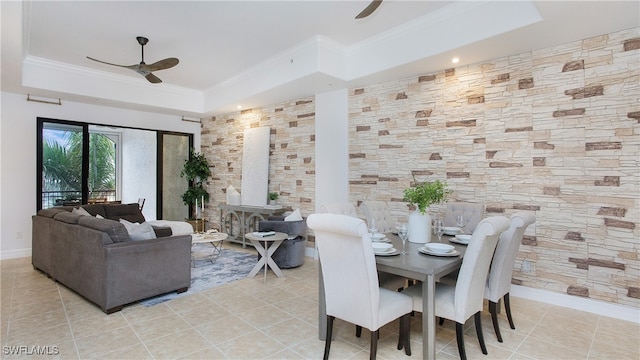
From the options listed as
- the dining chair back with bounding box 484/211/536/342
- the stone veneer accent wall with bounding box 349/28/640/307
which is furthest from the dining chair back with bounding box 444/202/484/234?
the dining chair back with bounding box 484/211/536/342

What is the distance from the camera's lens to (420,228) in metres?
2.79

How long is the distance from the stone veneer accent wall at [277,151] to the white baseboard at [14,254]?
3186 mm

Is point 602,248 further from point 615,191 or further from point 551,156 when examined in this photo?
point 551,156

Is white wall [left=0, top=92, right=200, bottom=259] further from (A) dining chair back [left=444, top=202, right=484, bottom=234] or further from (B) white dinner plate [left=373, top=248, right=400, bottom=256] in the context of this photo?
(A) dining chair back [left=444, top=202, right=484, bottom=234]

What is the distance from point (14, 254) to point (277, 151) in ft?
15.4

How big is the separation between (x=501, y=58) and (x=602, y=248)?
2.26 m

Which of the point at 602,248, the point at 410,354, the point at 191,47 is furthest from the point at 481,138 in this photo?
the point at 191,47

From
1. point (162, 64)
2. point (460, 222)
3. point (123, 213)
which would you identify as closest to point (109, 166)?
point (123, 213)

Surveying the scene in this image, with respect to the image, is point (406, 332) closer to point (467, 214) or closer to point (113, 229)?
point (467, 214)

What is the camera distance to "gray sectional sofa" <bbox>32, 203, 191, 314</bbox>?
124 inches

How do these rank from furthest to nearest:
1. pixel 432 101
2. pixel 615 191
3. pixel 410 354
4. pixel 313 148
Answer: pixel 313 148 → pixel 432 101 → pixel 615 191 → pixel 410 354

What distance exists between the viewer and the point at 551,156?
348cm

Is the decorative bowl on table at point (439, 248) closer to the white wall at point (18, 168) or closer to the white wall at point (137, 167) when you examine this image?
the white wall at point (18, 168)

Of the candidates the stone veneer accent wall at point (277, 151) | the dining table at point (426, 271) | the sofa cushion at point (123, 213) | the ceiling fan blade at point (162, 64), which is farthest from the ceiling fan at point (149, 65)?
the dining table at point (426, 271)
